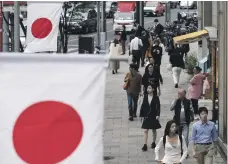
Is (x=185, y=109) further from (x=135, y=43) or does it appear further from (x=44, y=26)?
(x=135, y=43)

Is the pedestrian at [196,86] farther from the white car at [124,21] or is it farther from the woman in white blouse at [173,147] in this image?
the white car at [124,21]

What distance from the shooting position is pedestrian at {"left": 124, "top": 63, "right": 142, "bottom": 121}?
19.3 meters

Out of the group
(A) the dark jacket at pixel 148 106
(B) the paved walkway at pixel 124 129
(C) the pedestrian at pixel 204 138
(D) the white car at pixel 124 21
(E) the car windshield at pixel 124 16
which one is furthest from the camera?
(E) the car windshield at pixel 124 16

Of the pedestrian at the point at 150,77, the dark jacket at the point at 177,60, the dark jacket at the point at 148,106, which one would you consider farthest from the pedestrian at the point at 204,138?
the dark jacket at the point at 177,60

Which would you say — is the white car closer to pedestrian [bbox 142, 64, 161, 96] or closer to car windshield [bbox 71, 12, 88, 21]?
car windshield [bbox 71, 12, 88, 21]

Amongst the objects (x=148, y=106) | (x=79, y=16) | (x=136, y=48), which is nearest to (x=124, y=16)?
(x=79, y=16)

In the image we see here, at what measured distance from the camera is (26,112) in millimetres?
5277

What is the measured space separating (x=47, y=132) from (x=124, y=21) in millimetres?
46863

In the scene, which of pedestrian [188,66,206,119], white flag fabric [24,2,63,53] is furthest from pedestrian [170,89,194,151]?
pedestrian [188,66,206,119]

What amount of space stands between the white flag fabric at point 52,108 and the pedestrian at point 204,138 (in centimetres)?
746

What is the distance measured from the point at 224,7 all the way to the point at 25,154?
10611 millimetres

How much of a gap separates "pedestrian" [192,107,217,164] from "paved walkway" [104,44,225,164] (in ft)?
6.16

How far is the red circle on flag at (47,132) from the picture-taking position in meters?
5.25

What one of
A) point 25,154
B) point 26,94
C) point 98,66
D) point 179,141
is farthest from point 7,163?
point 179,141
